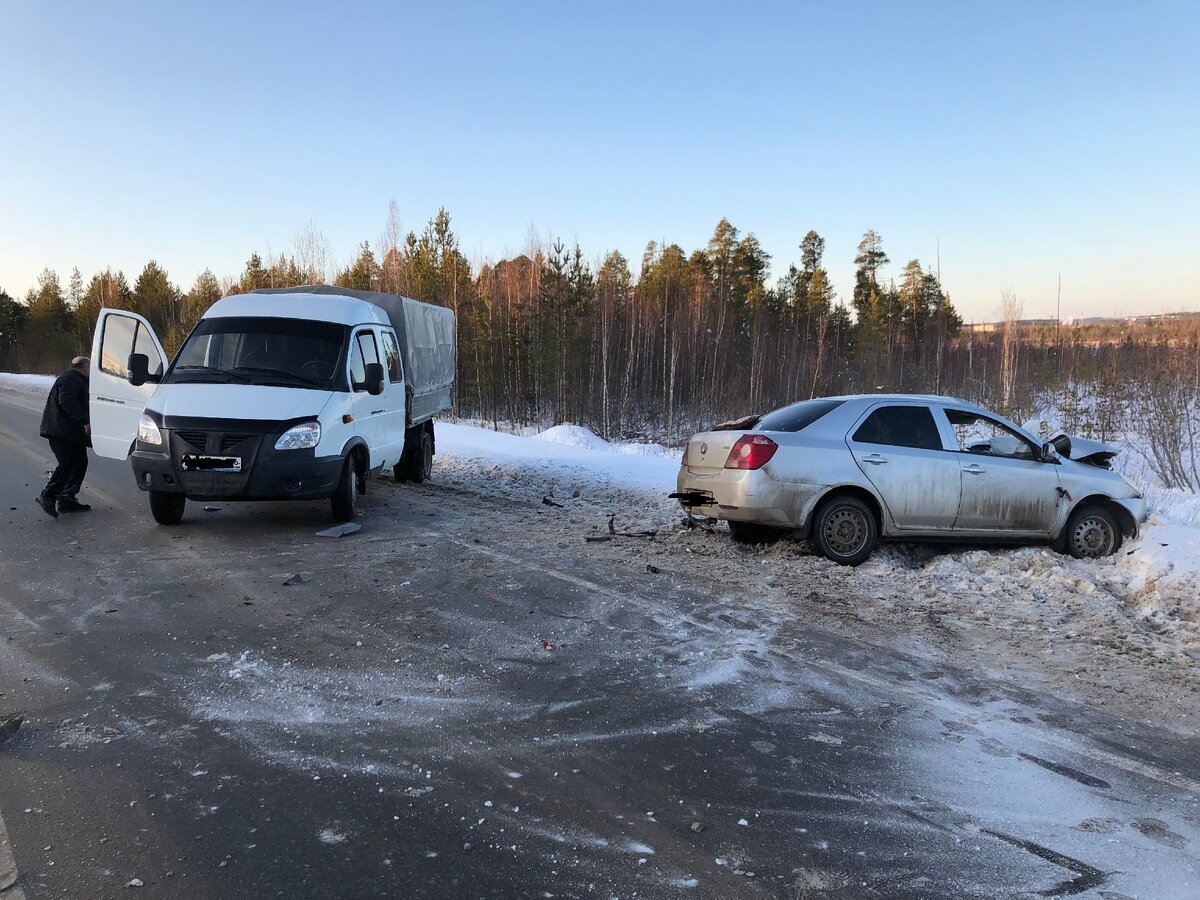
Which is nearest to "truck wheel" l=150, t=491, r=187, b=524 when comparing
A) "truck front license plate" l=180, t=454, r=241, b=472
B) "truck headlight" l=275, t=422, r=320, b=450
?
"truck front license plate" l=180, t=454, r=241, b=472

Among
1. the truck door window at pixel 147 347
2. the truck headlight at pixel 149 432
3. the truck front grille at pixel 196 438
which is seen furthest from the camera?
the truck door window at pixel 147 347

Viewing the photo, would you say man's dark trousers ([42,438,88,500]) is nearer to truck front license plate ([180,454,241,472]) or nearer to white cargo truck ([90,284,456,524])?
white cargo truck ([90,284,456,524])

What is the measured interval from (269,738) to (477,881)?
1584 millimetres

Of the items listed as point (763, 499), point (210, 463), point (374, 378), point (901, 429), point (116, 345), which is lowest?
point (763, 499)

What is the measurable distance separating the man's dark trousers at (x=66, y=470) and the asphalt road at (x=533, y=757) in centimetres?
380

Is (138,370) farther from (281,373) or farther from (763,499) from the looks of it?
(763,499)

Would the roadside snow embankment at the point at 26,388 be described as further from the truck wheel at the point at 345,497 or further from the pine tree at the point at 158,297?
the truck wheel at the point at 345,497

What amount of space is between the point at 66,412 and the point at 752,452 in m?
8.30

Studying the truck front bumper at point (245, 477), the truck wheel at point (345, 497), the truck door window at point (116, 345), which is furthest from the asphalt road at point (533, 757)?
the truck door window at point (116, 345)

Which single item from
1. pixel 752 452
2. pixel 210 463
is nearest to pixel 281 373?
pixel 210 463

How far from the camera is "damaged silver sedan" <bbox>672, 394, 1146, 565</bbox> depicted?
761 centimetres

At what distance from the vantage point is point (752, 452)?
24.9 ft

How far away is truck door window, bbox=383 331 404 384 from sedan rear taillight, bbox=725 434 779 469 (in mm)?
5272

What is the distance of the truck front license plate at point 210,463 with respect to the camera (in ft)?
26.1
